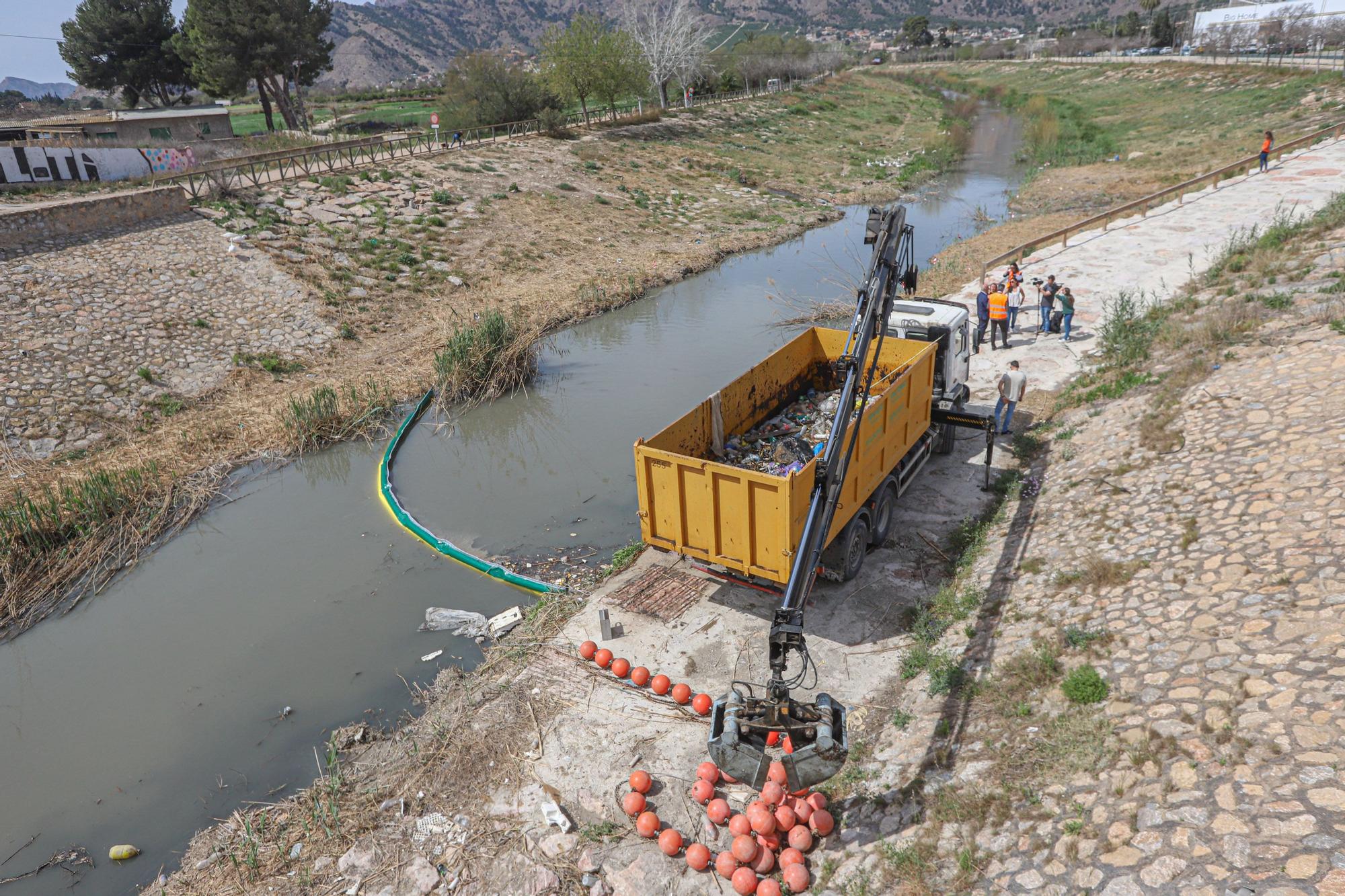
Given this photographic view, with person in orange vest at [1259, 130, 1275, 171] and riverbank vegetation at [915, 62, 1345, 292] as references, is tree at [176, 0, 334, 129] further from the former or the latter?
person in orange vest at [1259, 130, 1275, 171]

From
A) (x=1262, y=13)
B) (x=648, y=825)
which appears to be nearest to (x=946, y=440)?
(x=648, y=825)

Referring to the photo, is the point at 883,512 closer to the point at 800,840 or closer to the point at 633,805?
the point at 800,840

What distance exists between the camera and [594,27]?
47.7 metres

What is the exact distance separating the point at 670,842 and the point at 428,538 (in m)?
7.29

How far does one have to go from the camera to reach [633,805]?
737 cm

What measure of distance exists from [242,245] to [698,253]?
15.1m

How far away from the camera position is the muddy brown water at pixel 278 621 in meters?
8.72

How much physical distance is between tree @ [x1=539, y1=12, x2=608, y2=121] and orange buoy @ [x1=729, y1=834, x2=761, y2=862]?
44.7m

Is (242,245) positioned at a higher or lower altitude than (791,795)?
higher

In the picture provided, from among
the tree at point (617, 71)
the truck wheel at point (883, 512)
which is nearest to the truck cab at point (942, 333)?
the truck wheel at point (883, 512)

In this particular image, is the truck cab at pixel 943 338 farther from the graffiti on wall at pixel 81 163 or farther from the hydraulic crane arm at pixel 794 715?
the graffiti on wall at pixel 81 163

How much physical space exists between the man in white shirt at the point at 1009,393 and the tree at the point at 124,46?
54.9m

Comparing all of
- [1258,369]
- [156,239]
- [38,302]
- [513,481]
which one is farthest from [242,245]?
[1258,369]

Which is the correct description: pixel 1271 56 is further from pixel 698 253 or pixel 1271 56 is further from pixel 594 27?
pixel 698 253
